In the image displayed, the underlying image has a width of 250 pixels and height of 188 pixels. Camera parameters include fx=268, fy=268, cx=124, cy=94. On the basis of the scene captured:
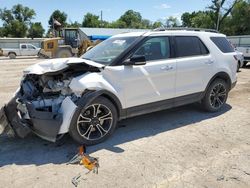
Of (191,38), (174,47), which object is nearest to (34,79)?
(174,47)

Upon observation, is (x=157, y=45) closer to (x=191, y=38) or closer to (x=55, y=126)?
(x=191, y=38)

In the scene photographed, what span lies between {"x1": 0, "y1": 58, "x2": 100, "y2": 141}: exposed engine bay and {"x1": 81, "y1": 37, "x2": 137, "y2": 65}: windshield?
529 mm

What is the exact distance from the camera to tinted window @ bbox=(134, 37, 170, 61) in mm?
4914

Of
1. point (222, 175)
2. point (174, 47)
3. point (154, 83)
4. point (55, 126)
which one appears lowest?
point (222, 175)

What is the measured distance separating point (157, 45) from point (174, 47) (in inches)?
16.3

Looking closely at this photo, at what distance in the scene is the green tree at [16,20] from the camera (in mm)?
67938

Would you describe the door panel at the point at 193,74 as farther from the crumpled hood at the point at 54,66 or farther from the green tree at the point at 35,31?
the green tree at the point at 35,31

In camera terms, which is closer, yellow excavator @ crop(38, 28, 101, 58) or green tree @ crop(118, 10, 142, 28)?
yellow excavator @ crop(38, 28, 101, 58)

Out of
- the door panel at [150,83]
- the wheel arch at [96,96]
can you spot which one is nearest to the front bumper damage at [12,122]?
the wheel arch at [96,96]

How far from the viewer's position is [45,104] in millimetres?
4164

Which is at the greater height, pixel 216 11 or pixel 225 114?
pixel 216 11

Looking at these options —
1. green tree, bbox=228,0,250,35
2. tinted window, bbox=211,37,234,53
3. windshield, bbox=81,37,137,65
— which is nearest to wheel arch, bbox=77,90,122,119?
windshield, bbox=81,37,137,65

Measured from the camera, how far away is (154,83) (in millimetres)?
4957

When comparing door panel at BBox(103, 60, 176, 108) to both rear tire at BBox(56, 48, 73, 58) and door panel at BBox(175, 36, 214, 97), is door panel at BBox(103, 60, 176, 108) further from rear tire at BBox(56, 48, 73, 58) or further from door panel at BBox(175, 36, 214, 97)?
rear tire at BBox(56, 48, 73, 58)
